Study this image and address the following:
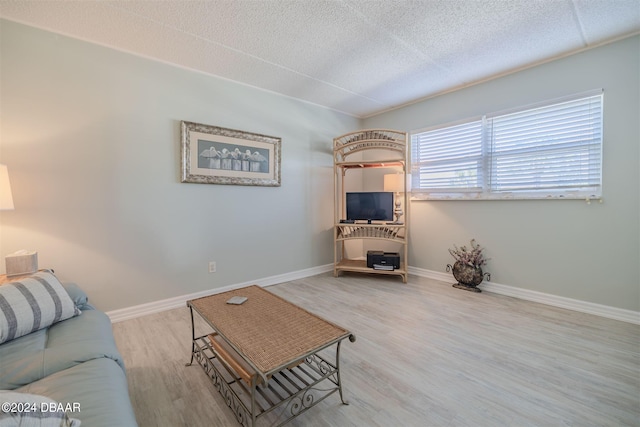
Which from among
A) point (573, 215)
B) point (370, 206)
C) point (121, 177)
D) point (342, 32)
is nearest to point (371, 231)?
point (370, 206)

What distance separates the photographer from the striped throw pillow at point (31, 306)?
1.20 meters

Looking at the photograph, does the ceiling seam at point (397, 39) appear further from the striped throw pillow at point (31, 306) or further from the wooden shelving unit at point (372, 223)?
the striped throw pillow at point (31, 306)

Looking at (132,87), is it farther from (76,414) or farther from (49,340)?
(76,414)

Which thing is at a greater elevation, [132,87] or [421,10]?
[421,10]

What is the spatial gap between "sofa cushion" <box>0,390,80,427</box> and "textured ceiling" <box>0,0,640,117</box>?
233 cm

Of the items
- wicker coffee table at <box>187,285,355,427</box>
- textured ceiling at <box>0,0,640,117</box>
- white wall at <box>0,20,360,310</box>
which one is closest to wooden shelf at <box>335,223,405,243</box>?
white wall at <box>0,20,360,310</box>

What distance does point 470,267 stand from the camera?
3.09 metres

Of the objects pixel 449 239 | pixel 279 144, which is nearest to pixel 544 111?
pixel 449 239

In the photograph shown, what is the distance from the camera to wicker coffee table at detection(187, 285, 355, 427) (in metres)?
1.19

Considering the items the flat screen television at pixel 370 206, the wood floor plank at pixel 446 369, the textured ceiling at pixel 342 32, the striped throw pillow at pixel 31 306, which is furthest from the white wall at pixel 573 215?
the striped throw pillow at pixel 31 306

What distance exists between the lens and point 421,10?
198 centimetres

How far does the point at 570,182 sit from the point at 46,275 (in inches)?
169

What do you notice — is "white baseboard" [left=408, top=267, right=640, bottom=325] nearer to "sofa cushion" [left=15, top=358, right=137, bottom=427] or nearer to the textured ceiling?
the textured ceiling

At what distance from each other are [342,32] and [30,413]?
2711mm
